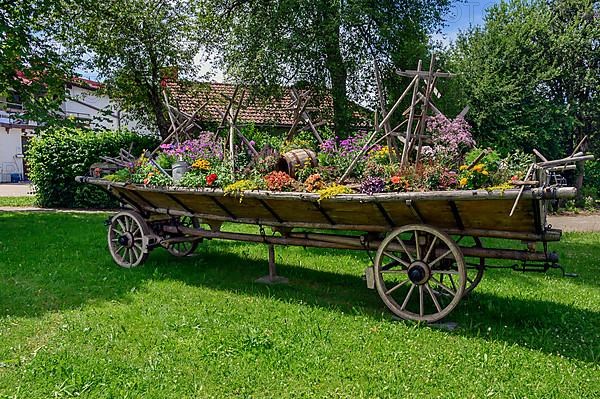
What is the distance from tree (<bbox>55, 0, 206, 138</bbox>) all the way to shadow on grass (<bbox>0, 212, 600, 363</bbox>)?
7740 mm

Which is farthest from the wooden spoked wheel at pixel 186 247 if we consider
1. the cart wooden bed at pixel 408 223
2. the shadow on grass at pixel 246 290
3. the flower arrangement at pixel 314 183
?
the flower arrangement at pixel 314 183

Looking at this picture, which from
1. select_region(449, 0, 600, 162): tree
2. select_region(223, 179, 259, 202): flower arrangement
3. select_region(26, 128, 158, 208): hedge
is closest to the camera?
select_region(223, 179, 259, 202): flower arrangement

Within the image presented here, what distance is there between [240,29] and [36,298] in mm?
8672

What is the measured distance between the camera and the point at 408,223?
5.02 m

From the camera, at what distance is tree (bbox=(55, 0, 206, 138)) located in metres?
14.6

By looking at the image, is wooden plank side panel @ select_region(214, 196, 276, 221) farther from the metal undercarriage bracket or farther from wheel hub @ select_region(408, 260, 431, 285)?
wheel hub @ select_region(408, 260, 431, 285)

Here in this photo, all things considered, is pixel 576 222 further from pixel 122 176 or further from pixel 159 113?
pixel 122 176

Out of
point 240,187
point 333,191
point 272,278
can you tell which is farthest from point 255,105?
point 333,191

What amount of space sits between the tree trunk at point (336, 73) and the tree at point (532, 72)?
22.3 ft

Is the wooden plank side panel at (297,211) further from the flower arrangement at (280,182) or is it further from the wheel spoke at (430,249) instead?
the wheel spoke at (430,249)

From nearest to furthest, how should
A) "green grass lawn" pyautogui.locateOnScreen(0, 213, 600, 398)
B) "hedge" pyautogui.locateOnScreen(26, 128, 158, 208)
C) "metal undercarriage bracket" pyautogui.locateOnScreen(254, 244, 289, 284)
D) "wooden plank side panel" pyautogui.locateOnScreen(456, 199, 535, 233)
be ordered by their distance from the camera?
"green grass lawn" pyautogui.locateOnScreen(0, 213, 600, 398)
"wooden plank side panel" pyautogui.locateOnScreen(456, 199, 535, 233)
"metal undercarriage bracket" pyautogui.locateOnScreen(254, 244, 289, 284)
"hedge" pyautogui.locateOnScreen(26, 128, 158, 208)

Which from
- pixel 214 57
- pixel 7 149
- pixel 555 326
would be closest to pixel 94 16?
pixel 214 57

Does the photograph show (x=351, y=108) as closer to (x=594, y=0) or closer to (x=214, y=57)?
(x=214, y=57)

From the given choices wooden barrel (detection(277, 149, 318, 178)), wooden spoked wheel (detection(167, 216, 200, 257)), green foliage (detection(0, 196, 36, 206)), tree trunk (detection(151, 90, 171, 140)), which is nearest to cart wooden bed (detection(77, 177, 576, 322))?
wooden barrel (detection(277, 149, 318, 178))
